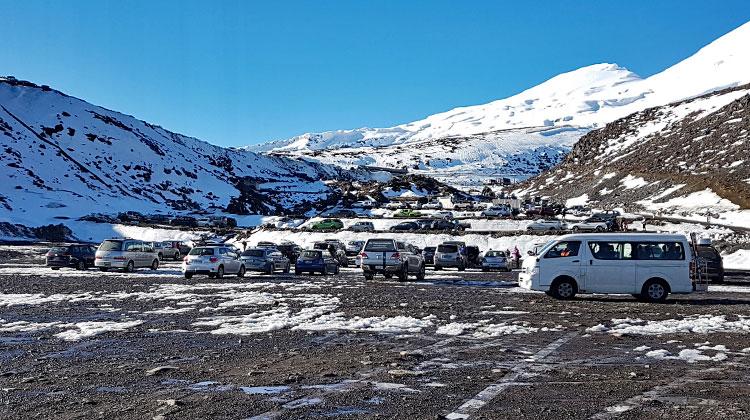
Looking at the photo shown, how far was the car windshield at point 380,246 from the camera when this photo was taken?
30.8 m

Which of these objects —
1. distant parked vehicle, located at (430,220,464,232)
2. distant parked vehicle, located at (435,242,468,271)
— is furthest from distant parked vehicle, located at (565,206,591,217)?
distant parked vehicle, located at (435,242,468,271)

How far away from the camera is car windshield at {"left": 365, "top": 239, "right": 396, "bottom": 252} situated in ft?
101

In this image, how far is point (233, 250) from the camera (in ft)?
111

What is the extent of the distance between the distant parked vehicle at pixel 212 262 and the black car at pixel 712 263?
20.1m

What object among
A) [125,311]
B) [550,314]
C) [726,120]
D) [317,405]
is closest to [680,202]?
[726,120]

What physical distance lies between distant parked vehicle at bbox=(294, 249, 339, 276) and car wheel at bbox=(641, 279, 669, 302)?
56.9ft

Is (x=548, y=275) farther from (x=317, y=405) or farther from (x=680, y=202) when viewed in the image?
(x=680, y=202)

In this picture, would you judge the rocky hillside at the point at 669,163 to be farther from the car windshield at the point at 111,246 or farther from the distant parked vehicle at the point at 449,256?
the car windshield at the point at 111,246

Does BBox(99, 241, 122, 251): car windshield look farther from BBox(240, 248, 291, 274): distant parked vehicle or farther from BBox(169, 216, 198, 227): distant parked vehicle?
BBox(169, 216, 198, 227): distant parked vehicle

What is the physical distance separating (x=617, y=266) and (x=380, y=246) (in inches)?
469

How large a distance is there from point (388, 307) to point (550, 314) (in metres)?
4.13

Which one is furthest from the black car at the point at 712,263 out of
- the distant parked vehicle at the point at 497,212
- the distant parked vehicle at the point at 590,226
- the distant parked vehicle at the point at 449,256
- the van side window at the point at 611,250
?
the distant parked vehicle at the point at 497,212

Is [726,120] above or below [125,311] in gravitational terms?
above

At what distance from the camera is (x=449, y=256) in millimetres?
42031
